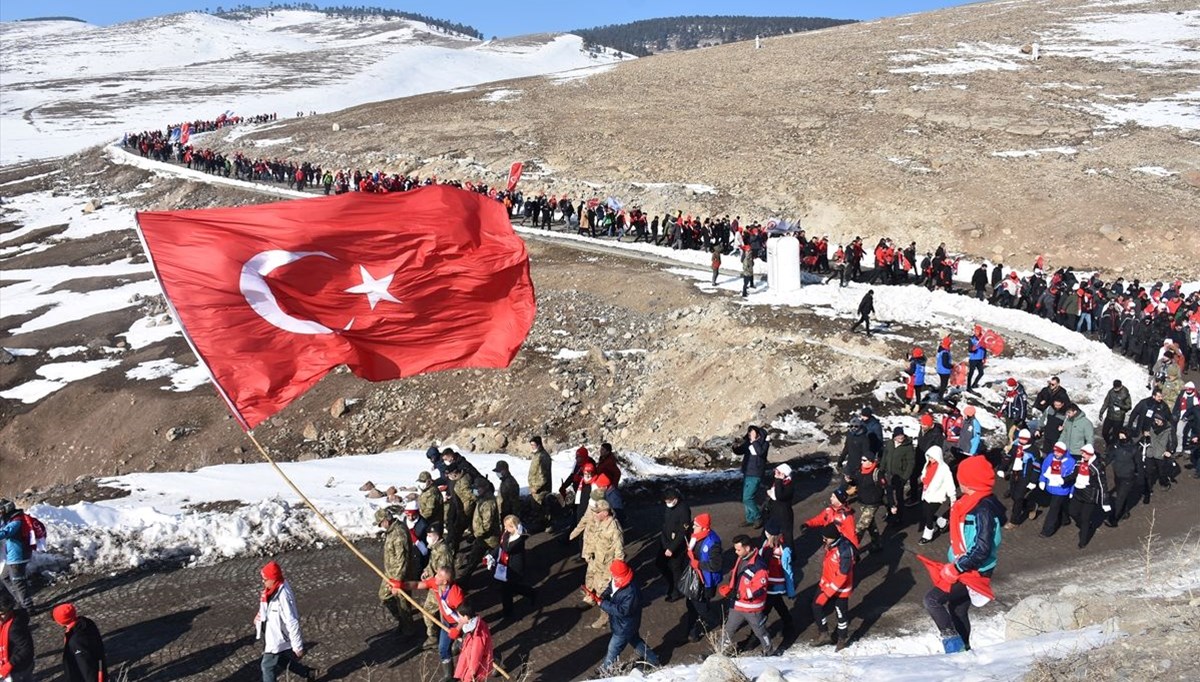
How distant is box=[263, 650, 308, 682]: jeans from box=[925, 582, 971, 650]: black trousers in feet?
19.1

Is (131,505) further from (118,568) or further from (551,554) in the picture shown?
(551,554)

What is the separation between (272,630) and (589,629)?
325 cm

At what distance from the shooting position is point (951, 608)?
738cm

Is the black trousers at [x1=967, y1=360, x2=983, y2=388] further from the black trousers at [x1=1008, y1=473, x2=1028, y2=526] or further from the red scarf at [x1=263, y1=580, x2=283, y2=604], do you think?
the red scarf at [x1=263, y1=580, x2=283, y2=604]

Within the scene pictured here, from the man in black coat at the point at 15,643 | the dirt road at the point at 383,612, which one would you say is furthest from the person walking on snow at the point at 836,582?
the man in black coat at the point at 15,643

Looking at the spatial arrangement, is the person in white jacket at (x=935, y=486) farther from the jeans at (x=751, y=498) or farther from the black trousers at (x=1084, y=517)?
the jeans at (x=751, y=498)

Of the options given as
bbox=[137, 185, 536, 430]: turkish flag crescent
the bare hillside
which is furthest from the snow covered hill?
bbox=[137, 185, 536, 430]: turkish flag crescent

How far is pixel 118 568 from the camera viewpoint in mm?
10664

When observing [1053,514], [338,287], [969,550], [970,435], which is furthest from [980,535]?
[338,287]

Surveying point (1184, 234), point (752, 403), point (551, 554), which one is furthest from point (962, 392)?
point (1184, 234)

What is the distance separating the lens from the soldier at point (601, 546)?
9164 mm

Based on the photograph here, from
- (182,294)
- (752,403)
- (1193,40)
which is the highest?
(1193,40)

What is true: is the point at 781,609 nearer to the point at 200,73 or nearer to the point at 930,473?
the point at 930,473

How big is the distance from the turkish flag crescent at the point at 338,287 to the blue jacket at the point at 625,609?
10.7 ft
